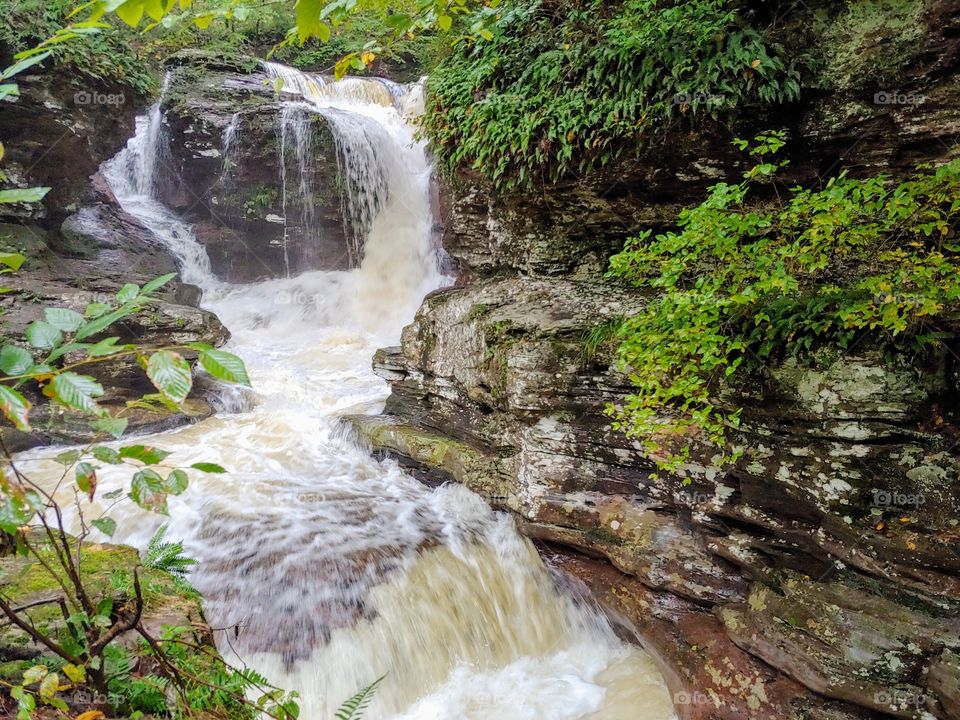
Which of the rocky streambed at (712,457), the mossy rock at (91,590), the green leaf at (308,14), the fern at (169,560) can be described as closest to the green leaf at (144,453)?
the green leaf at (308,14)

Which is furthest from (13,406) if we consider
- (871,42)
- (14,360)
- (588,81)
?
(871,42)

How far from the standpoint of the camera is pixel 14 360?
1369mm

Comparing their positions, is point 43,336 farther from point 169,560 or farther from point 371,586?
point 371,586

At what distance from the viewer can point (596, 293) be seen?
582 cm

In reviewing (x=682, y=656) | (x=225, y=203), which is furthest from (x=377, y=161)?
(x=682, y=656)

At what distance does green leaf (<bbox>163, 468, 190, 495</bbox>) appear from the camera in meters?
1.60

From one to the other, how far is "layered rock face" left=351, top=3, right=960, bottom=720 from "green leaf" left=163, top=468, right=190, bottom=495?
11.8 ft

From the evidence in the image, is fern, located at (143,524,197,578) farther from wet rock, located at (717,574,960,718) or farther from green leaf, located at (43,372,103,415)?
wet rock, located at (717,574,960,718)

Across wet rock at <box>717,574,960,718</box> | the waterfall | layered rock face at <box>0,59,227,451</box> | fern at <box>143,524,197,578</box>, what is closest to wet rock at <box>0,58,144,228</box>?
layered rock face at <box>0,59,227,451</box>

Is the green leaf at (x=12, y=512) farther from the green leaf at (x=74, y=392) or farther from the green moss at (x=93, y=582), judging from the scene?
the green moss at (x=93, y=582)

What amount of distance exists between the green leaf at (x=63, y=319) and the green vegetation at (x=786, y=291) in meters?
3.53

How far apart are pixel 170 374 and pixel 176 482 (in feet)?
1.51

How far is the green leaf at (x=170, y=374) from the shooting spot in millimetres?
1324

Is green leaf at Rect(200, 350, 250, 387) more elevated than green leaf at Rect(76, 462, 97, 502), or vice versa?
green leaf at Rect(200, 350, 250, 387)
